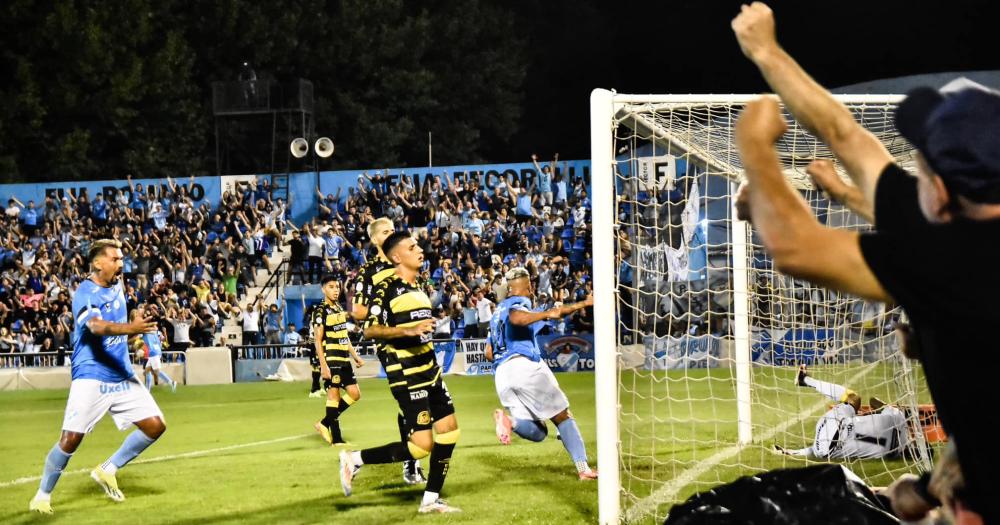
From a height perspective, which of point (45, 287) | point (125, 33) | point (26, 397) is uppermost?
point (125, 33)

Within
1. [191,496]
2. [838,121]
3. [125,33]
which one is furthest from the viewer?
[125,33]

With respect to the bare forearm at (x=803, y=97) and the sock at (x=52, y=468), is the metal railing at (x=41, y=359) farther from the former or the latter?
the bare forearm at (x=803, y=97)

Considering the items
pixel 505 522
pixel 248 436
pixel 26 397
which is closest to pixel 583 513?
pixel 505 522

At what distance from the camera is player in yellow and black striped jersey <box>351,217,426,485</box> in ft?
27.7

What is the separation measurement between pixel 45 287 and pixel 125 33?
1591 cm

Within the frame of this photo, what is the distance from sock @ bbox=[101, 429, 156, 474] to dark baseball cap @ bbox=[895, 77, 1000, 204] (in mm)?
8318

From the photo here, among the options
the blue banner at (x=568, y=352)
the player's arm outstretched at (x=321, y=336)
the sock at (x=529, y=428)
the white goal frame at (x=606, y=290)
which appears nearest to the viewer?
the white goal frame at (x=606, y=290)

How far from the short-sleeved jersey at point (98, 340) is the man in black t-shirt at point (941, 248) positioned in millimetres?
7893

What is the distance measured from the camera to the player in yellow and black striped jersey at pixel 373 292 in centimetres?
845

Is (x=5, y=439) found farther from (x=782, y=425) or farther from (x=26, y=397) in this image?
(x=782, y=425)

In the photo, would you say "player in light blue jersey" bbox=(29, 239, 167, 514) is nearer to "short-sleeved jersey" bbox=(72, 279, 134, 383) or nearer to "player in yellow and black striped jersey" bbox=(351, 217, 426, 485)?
"short-sleeved jersey" bbox=(72, 279, 134, 383)

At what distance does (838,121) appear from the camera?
9.19ft

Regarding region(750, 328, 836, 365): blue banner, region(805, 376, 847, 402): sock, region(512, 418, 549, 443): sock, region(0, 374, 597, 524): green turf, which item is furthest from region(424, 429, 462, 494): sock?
region(750, 328, 836, 365): blue banner

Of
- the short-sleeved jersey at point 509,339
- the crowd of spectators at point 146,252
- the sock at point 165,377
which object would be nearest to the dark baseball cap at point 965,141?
the short-sleeved jersey at point 509,339
